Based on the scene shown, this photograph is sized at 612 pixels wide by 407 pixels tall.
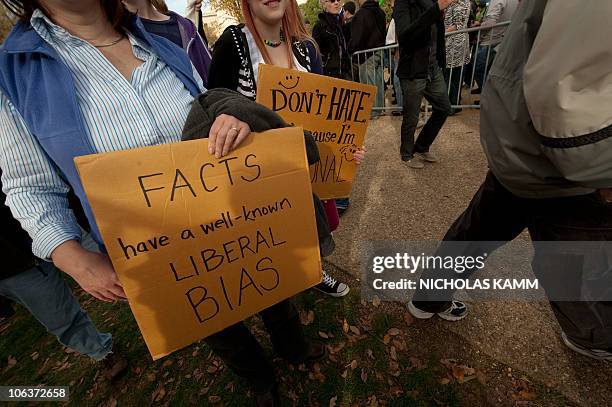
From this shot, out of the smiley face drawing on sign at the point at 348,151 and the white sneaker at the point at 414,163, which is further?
the white sneaker at the point at 414,163

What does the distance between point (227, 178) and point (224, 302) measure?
511 millimetres

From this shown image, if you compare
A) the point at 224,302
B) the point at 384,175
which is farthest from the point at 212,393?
the point at 384,175

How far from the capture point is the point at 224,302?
121 centimetres

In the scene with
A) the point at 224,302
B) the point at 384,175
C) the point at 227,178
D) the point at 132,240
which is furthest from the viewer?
the point at 384,175

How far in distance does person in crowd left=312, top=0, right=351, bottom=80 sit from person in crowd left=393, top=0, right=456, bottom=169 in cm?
205

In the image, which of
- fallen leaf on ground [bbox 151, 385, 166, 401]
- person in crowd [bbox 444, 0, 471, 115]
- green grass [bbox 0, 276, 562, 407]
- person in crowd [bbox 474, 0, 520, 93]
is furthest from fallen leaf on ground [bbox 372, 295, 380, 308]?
person in crowd [bbox 474, 0, 520, 93]

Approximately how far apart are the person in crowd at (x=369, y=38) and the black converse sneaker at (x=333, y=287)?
15.3 ft

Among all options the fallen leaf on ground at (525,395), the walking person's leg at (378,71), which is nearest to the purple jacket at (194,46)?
the fallen leaf on ground at (525,395)

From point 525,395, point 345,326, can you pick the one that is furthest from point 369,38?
point 525,395

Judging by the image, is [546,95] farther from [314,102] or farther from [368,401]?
[368,401]

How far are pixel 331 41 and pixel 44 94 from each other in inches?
207

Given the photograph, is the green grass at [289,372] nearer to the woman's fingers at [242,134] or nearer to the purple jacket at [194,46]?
the woman's fingers at [242,134]

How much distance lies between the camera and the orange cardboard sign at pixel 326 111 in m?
1.72

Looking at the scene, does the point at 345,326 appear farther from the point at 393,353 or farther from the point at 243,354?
the point at 243,354
